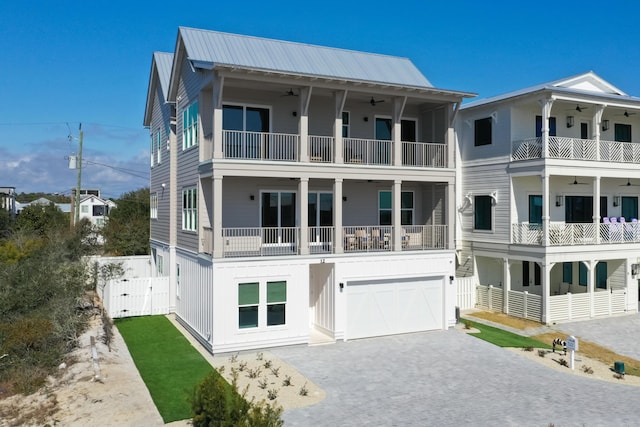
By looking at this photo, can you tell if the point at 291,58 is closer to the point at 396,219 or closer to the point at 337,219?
the point at 337,219

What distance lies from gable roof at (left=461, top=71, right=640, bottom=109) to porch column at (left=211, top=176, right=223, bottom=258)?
13525mm

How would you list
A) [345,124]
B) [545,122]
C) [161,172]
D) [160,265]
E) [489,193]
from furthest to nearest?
[161,172]
[160,265]
[489,193]
[545,122]
[345,124]

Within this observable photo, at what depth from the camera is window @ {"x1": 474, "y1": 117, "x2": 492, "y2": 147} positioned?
23812 millimetres

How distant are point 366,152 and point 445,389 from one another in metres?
9.47

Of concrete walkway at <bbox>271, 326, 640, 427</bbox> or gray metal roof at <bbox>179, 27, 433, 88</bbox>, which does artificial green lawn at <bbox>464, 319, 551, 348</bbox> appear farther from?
gray metal roof at <bbox>179, 27, 433, 88</bbox>

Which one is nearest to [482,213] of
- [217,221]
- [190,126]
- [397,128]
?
Result: [397,128]

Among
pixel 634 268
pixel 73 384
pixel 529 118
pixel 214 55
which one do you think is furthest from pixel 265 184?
pixel 634 268

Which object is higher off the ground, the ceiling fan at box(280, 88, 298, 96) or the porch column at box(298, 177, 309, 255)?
the ceiling fan at box(280, 88, 298, 96)

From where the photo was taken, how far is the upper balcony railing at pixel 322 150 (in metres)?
17.3

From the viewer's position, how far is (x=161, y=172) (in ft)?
81.1

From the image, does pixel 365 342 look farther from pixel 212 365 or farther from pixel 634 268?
pixel 634 268

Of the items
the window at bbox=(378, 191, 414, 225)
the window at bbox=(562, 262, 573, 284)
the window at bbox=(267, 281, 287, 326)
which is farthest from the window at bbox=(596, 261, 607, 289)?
the window at bbox=(267, 281, 287, 326)

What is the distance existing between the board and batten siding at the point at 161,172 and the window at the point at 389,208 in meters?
9.15

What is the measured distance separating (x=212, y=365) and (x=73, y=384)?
145 inches
